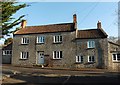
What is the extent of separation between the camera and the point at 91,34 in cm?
4006

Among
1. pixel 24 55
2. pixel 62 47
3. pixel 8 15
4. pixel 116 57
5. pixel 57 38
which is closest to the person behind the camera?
pixel 8 15

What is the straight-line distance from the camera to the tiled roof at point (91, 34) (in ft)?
128

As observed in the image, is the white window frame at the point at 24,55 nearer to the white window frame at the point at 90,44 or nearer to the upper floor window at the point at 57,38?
the upper floor window at the point at 57,38

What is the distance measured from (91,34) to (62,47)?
5.74 m

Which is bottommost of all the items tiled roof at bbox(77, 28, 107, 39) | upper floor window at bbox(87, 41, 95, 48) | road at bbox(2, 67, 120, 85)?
road at bbox(2, 67, 120, 85)

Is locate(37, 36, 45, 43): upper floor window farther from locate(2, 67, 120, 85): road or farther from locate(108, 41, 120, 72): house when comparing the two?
locate(2, 67, 120, 85): road

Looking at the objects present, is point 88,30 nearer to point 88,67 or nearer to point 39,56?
point 88,67

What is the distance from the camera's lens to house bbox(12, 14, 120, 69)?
127ft

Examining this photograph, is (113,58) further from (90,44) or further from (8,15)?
(8,15)

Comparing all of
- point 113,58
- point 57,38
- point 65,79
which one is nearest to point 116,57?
point 113,58

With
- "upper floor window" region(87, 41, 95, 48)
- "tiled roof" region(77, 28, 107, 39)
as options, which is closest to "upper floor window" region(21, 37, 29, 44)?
"tiled roof" region(77, 28, 107, 39)

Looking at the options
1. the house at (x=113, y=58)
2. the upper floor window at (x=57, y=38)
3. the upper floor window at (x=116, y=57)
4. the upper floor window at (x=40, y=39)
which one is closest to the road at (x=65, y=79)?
the house at (x=113, y=58)

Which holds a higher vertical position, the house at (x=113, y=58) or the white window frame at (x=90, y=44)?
the white window frame at (x=90, y=44)

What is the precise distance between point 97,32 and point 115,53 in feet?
15.9
